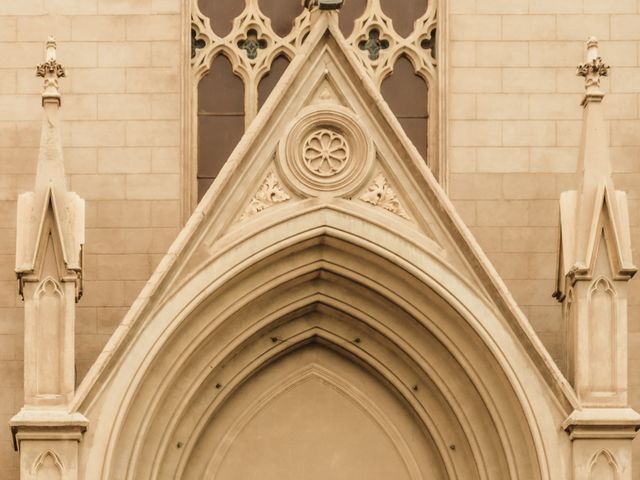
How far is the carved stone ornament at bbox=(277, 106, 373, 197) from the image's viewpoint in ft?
68.5

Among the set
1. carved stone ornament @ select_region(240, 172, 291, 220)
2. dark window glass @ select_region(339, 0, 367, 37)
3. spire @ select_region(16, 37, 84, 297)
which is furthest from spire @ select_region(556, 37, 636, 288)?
spire @ select_region(16, 37, 84, 297)

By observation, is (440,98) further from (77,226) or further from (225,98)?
(77,226)

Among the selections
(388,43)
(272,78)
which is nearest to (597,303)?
(388,43)

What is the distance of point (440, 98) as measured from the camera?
22344 mm

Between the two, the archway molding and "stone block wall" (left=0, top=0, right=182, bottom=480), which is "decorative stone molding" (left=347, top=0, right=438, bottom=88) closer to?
"stone block wall" (left=0, top=0, right=182, bottom=480)

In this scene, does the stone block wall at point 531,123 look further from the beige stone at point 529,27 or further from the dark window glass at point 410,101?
the dark window glass at point 410,101

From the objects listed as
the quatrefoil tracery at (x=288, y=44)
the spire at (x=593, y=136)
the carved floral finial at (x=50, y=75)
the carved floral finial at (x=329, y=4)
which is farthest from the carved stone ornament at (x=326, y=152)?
the carved floral finial at (x=50, y=75)

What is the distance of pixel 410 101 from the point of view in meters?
22.5

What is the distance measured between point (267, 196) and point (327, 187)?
507 mm

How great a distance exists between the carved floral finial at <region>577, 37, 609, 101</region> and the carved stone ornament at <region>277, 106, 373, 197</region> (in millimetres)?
1911

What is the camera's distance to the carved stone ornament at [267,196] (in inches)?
822

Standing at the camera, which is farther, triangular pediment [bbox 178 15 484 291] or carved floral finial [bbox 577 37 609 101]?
carved floral finial [bbox 577 37 609 101]

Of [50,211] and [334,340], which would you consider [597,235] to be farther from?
[50,211]

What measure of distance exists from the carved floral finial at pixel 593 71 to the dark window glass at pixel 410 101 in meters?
1.83
